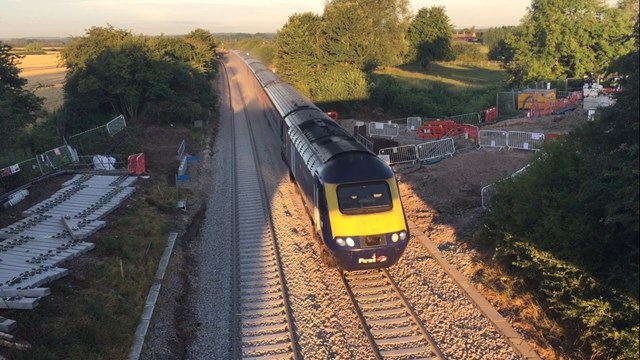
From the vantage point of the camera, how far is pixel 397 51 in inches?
2618

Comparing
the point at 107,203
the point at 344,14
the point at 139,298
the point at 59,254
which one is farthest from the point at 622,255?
the point at 344,14

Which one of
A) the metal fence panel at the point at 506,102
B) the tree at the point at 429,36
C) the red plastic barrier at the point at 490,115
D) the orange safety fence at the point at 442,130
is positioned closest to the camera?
the orange safety fence at the point at 442,130

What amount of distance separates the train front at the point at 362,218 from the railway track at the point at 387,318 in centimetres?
75

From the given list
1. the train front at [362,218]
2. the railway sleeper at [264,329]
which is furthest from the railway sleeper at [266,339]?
the train front at [362,218]

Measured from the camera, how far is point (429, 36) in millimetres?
73625

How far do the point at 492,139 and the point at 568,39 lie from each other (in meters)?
21.8

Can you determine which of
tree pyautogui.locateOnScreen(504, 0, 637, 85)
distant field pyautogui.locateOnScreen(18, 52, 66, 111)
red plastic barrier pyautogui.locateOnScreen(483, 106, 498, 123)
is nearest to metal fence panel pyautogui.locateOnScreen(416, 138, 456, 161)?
red plastic barrier pyautogui.locateOnScreen(483, 106, 498, 123)

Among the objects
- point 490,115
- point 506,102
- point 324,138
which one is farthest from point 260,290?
point 506,102

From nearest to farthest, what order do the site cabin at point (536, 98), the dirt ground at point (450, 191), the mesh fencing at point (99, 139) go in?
1. the dirt ground at point (450, 191)
2. the mesh fencing at point (99, 139)
3. the site cabin at point (536, 98)

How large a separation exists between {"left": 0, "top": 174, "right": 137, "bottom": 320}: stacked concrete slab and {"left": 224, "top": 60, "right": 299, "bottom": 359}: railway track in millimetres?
4404

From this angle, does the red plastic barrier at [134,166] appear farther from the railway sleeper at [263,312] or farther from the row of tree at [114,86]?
the railway sleeper at [263,312]

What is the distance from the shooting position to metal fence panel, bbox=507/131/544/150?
22625mm

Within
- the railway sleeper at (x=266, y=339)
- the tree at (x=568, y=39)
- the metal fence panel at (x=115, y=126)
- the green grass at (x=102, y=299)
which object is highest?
the tree at (x=568, y=39)

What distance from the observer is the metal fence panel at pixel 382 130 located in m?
30.4
